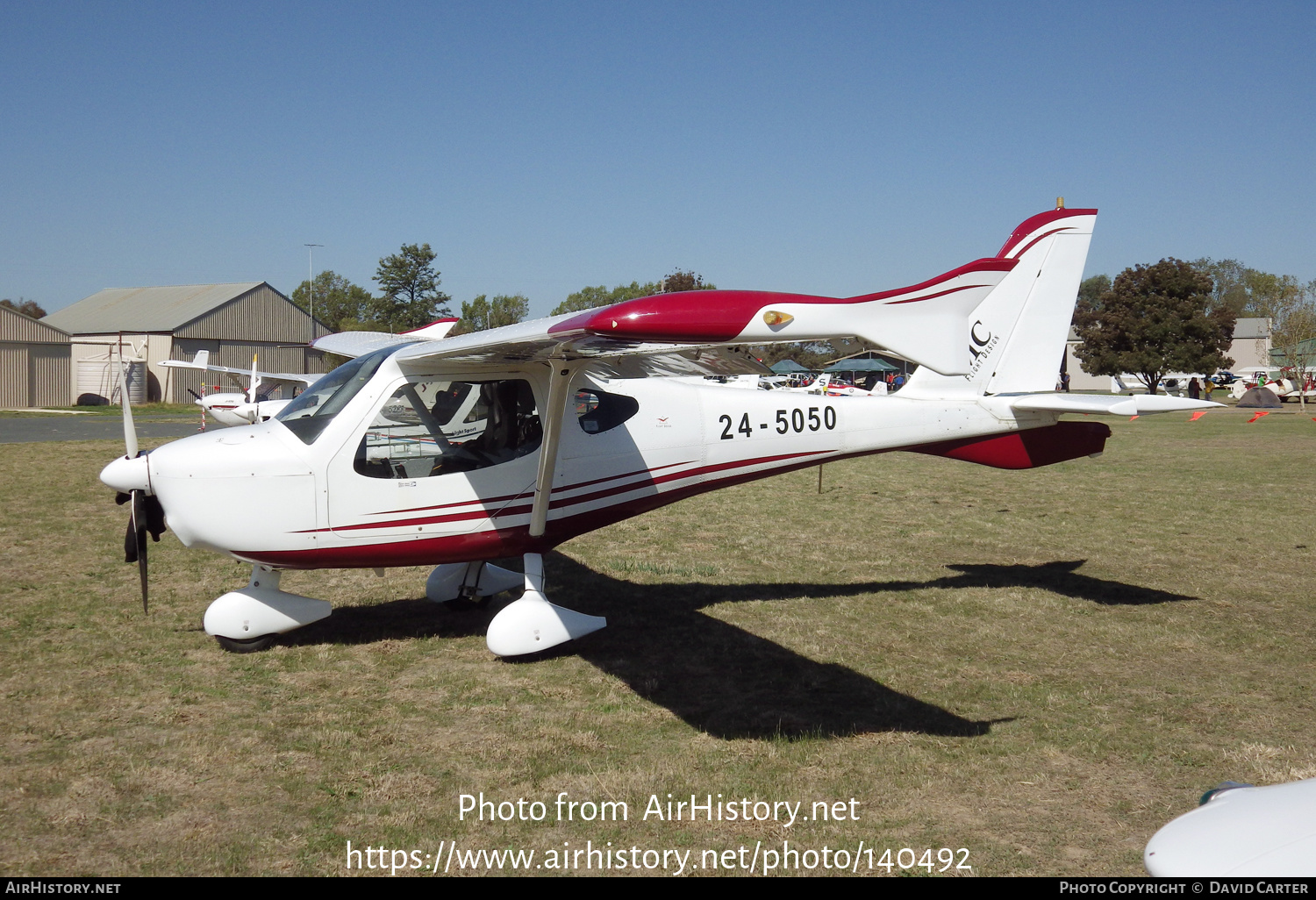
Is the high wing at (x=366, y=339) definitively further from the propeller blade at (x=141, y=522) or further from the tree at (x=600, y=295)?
the tree at (x=600, y=295)

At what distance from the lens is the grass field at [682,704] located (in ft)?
13.7

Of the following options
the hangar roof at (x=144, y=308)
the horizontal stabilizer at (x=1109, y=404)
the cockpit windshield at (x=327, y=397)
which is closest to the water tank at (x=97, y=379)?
the hangar roof at (x=144, y=308)

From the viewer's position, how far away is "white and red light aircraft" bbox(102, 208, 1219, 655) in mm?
5973

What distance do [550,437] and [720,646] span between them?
218 cm

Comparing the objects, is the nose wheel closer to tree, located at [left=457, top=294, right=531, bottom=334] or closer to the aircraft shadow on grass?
the aircraft shadow on grass

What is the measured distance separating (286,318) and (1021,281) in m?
49.8

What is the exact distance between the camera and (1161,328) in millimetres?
59000

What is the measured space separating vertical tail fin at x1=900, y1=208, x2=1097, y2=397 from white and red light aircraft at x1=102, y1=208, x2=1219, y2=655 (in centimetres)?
2

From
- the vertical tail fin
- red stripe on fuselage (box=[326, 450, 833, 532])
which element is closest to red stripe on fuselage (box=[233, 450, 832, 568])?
red stripe on fuselage (box=[326, 450, 833, 532])

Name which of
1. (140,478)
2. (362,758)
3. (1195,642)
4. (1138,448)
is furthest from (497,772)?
(1138,448)

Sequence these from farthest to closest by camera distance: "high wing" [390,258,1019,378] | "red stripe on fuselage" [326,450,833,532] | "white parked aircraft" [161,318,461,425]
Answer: "white parked aircraft" [161,318,461,425] → "red stripe on fuselage" [326,450,833,532] → "high wing" [390,258,1019,378]

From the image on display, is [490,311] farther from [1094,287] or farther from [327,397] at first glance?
[1094,287]

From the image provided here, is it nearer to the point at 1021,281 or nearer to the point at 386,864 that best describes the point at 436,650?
the point at 386,864

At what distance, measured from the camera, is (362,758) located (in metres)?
4.94
